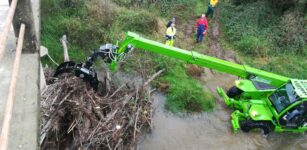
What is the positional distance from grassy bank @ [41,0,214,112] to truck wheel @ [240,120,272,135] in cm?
134

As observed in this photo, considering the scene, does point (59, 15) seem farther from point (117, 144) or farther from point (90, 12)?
point (117, 144)

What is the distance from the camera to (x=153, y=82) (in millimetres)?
11203

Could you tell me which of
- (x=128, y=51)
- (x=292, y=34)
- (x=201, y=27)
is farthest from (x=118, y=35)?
(x=292, y=34)

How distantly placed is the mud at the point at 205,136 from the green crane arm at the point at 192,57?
5.45ft

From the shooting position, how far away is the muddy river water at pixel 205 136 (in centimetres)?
939

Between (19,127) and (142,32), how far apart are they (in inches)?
411

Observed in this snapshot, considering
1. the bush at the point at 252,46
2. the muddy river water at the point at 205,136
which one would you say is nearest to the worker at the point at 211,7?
the bush at the point at 252,46

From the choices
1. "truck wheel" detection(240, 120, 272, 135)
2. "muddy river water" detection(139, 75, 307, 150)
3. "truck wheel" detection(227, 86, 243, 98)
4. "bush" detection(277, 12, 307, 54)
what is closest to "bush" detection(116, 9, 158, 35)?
"muddy river water" detection(139, 75, 307, 150)

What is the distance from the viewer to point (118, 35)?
12.7m

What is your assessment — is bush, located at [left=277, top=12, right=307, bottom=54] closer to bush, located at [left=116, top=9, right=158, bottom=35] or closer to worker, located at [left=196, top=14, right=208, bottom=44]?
worker, located at [left=196, top=14, right=208, bottom=44]

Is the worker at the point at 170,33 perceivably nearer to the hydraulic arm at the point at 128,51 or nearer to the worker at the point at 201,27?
the worker at the point at 201,27

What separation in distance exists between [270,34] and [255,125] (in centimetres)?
625

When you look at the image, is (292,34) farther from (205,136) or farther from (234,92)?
(205,136)

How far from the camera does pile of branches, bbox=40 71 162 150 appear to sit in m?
7.30
